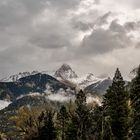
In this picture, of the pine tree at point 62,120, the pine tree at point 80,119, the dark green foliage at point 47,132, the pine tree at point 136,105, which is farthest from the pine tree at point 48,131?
the pine tree at point 136,105

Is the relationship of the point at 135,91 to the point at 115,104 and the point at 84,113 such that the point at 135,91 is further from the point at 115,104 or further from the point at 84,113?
the point at 84,113

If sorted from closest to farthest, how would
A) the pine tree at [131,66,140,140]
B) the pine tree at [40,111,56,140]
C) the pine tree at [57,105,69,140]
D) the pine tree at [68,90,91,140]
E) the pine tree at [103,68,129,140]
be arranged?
1. the pine tree at [131,66,140,140]
2. the pine tree at [103,68,129,140]
3. the pine tree at [68,90,91,140]
4. the pine tree at [40,111,56,140]
5. the pine tree at [57,105,69,140]

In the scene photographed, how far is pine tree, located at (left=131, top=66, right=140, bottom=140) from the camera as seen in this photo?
84488 mm

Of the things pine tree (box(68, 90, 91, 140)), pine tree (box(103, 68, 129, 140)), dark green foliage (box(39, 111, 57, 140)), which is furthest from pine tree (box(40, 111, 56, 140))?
pine tree (box(103, 68, 129, 140))

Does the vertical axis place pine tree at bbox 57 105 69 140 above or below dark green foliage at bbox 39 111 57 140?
above

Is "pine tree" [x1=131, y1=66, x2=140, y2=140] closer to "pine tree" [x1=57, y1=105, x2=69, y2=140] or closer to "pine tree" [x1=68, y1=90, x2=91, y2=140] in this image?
"pine tree" [x1=68, y1=90, x2=91, y2=140]

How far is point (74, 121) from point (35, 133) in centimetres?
1366

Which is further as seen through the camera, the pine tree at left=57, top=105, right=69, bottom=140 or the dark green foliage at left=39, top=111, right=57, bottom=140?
the pine tree at left=57, top=105, right=69, bottom=140

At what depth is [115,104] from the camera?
8794 centimetres

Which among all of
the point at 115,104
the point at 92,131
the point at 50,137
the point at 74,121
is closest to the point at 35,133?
the point at 50,137

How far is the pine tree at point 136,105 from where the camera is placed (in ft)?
277

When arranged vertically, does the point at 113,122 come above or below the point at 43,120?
below

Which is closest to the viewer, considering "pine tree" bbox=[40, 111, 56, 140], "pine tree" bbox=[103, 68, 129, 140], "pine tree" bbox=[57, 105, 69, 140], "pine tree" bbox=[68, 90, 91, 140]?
"pine tree" bbox=[103, 68, 129, 140]

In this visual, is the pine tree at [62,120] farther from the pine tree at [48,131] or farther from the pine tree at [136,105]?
the pine tree at [136,105]
